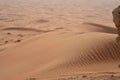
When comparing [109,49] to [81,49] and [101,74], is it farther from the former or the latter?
[101,74]

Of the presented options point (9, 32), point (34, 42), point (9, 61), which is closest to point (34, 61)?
point (9, 61)

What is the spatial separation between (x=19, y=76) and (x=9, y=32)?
278 inches

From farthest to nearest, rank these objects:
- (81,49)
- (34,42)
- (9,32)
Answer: (9,32)
(34,42)
(81,49)

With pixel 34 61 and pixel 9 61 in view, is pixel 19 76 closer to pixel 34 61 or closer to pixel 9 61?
pixel 34 61

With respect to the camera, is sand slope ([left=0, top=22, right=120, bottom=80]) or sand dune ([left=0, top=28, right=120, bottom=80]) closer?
sand slope ([left=0, top=22, right=120, bottom=80])

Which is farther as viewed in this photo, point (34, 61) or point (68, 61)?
point (34, 61)

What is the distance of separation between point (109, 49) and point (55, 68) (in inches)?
64.4

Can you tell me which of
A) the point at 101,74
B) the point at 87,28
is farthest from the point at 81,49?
the point at 87,28

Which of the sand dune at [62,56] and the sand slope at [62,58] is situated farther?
the sand dune at [62,56]

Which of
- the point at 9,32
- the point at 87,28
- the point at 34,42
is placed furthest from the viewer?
the point at 9,32

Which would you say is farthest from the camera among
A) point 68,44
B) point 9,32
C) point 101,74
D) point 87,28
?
point 9,32

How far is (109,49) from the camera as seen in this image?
633 centimetres

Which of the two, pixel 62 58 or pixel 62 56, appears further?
pixel 62 56

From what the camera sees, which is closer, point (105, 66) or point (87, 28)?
point (105, 66)
